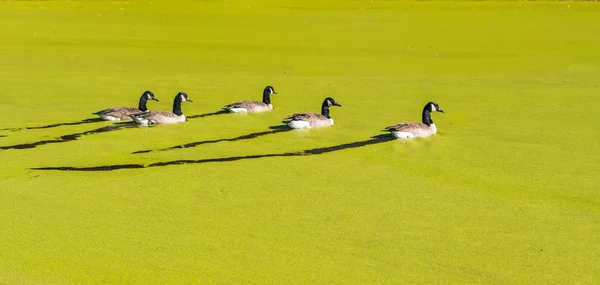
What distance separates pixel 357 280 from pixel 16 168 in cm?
574

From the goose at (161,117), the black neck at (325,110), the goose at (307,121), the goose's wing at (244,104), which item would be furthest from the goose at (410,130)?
the goose at (161,117)

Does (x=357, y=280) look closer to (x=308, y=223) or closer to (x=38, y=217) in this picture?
(x=308, y=223)

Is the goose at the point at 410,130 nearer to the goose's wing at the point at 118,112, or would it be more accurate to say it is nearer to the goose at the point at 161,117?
the goose at the point at 161,117

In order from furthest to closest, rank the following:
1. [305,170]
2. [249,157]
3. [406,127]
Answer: [406,127], [249,157], [305,170]

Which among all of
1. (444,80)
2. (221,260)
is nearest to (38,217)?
A: (221,260)

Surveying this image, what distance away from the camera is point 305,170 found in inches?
460

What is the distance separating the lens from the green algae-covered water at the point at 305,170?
8.20m

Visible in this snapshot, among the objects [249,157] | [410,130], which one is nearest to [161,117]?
[249,157]

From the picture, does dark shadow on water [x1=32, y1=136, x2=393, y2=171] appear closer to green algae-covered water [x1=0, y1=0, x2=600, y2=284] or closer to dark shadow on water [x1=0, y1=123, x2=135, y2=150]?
green algae-covered water [x1=0, y1=0, x2=600, y2=284]

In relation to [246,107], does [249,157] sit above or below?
below

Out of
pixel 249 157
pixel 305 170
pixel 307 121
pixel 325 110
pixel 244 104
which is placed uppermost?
pixel 244 104

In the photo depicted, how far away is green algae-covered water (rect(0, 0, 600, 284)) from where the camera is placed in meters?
8.20

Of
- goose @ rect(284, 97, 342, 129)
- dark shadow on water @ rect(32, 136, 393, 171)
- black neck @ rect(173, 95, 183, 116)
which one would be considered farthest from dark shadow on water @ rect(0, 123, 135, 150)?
goose @ rect(284, 97, 342, 129)

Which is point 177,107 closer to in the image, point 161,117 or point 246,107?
point 161,117
